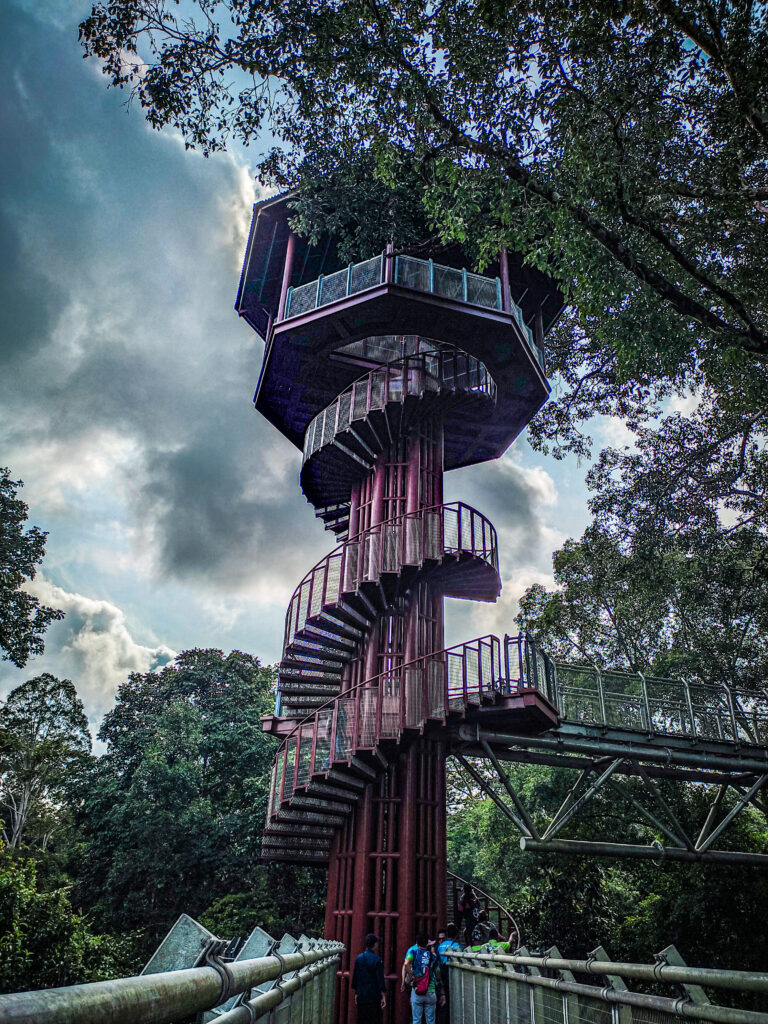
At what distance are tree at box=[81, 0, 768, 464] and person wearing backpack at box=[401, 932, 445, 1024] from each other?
8.65 metres

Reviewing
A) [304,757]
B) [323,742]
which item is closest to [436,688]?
[323,742]

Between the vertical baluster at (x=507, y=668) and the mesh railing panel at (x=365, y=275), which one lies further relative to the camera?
the mesh railing panel at (x=365, y=275)

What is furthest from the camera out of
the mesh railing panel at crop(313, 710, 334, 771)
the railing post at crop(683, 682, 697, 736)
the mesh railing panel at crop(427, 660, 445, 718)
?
the railing post at crop(683, 682, 697, 736)

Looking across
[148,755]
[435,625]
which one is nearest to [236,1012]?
[435,625]

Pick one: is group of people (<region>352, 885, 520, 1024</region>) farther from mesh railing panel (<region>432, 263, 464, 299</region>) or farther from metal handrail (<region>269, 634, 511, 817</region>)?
mesh railing panel (<region>432, 263, 464, 299</region>)

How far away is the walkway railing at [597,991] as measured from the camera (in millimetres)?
→ 2287

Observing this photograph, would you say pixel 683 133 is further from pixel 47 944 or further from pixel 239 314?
pixel 47 944

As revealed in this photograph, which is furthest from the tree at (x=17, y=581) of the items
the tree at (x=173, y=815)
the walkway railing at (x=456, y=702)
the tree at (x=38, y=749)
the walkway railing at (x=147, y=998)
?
the walkway railing at (x=147, y=998)

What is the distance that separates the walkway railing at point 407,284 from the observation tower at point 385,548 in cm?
5

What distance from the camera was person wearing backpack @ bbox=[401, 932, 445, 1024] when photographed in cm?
906

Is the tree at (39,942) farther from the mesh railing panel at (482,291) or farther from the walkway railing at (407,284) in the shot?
the mesh railing panel at (482,291)

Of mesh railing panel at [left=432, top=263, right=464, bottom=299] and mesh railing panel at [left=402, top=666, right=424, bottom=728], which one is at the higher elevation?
mesh railing panel at [left=432, top=263, right=464, bottom=299]

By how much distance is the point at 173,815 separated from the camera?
78.0ft

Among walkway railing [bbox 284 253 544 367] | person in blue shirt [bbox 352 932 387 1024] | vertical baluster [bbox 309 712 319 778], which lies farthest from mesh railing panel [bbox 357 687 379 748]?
walkway railing [bbox 284 253 544 367]
